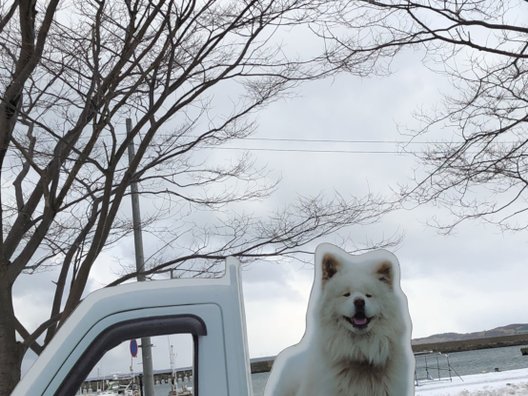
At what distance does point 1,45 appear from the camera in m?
7.48

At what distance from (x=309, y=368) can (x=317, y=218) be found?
5035mm

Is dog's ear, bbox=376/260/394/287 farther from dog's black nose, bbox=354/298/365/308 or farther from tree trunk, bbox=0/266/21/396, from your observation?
tree trunk, bbox=0/266/21/396

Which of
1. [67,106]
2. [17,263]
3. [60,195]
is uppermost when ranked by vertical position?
[67,106]

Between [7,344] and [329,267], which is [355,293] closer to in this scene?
[329,267]

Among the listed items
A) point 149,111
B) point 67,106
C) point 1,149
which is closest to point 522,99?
point 149,111

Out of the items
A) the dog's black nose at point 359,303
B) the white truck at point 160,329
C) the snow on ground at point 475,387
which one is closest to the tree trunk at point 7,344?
the snow on ground at point 475,387

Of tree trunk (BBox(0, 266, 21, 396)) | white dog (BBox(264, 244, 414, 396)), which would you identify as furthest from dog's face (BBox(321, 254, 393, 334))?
tree trunk (BBox(0, 266, 21, 396))

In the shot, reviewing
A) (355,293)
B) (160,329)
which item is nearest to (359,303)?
(355,293)

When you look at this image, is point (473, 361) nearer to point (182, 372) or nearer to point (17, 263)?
point (17, 263)

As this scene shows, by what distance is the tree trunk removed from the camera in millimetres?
6270

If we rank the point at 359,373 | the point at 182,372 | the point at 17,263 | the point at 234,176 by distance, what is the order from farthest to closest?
the point at 234,176 → the point at 17,263 → the point at 359,373 → the point at 182,372

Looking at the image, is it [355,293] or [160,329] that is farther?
[355,293]

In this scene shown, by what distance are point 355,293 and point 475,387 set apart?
4.65 meters

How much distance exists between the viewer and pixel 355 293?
2643 millimetres
